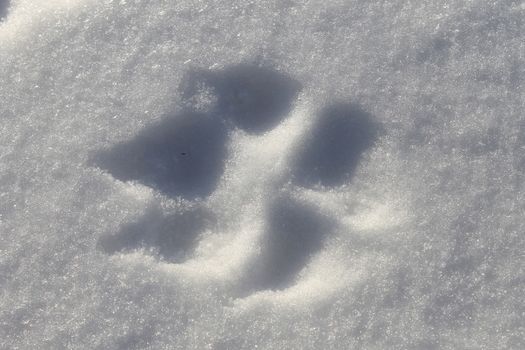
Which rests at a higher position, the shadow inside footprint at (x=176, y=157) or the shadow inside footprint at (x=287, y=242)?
the shadow inside footprint at (x=176, y=157)

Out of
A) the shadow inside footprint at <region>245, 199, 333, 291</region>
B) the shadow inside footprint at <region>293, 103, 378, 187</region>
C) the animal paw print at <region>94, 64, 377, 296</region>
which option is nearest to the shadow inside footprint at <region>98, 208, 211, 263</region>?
the animal paw print at <region>94, 64, 377, 296</region>

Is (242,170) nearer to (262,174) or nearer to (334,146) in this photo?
(262,174)

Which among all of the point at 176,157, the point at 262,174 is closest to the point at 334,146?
the point at 262,174

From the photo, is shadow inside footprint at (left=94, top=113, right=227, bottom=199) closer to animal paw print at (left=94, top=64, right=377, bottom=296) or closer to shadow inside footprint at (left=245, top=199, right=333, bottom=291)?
animal paw print at (left=94, top=64, right=377, bottom=296)

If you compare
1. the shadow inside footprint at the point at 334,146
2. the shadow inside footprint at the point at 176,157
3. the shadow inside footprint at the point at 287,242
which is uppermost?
the shadow inside footprint at the point at 176,157

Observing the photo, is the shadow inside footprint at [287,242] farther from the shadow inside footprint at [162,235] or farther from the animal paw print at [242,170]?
the shadow inside footprint at [162,235]

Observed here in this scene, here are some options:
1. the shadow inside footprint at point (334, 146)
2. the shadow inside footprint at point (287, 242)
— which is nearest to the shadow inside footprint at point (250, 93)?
the shadow inside footprint at point (334, 146)

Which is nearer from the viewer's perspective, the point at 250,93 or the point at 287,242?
the point at 287,242

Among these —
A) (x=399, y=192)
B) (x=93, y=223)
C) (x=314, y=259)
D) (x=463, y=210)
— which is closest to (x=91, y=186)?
(x=93, y=223)
